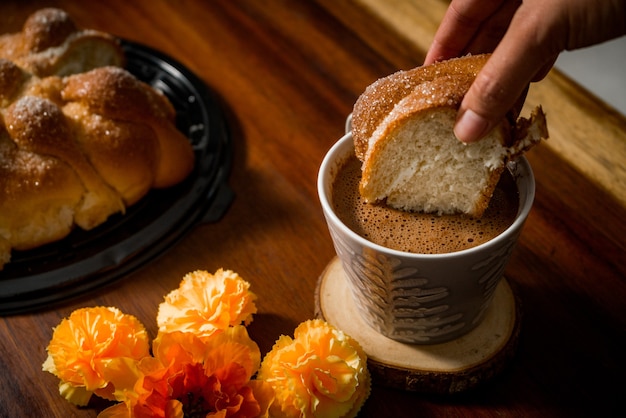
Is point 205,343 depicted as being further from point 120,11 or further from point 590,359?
point 120,11

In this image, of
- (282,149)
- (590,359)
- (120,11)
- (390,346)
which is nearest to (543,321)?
(590,359)

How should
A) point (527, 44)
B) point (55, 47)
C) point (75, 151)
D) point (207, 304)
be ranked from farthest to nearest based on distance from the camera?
point (55, 47)
point (75, 151)
point (207, 304)
point (527, 44)

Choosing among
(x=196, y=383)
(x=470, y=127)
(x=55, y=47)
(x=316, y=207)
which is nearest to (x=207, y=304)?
(x=196, y=383)

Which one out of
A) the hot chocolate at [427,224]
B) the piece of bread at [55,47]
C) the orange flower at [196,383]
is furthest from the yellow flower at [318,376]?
the piece of bread at [55,47]

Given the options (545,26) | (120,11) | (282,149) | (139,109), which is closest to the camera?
(545,26)

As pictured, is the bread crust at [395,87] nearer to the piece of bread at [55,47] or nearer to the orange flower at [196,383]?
the orange flower at [196,383]

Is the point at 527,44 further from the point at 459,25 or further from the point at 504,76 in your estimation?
the point at 459,25
